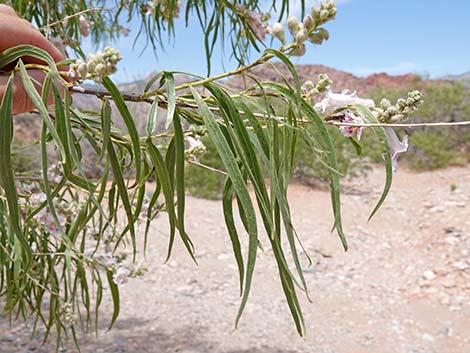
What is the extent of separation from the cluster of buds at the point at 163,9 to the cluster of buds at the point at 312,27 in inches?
31.2

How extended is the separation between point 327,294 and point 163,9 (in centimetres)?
165

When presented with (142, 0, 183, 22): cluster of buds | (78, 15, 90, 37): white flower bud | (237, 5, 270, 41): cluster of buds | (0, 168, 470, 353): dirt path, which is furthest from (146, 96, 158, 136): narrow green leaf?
(0, 168, 470, 353): dirt path

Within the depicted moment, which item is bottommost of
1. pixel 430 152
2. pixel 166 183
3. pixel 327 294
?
pixel 327 294

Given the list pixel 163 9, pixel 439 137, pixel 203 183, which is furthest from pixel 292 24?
pixel 439 137

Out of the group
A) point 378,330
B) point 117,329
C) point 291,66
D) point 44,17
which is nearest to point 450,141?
point 378,330

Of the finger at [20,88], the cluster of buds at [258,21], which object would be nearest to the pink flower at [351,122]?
the finger at [20,88]

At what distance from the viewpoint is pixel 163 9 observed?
1.37 metres

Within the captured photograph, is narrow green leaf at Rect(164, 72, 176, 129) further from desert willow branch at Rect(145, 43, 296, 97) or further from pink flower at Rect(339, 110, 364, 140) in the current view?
pink flower at Rect(339, 110, 364, 140)

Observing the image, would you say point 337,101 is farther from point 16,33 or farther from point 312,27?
point 16,33

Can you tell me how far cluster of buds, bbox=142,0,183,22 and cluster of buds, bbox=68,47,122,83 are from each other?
0.83 metres

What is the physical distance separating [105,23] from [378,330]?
1.47 metres

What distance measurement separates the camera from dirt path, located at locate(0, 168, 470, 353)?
6.72 feet

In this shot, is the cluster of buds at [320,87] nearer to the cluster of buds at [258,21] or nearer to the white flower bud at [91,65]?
the white flower bud at [91,65]

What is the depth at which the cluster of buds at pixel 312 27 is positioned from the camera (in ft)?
1.36
